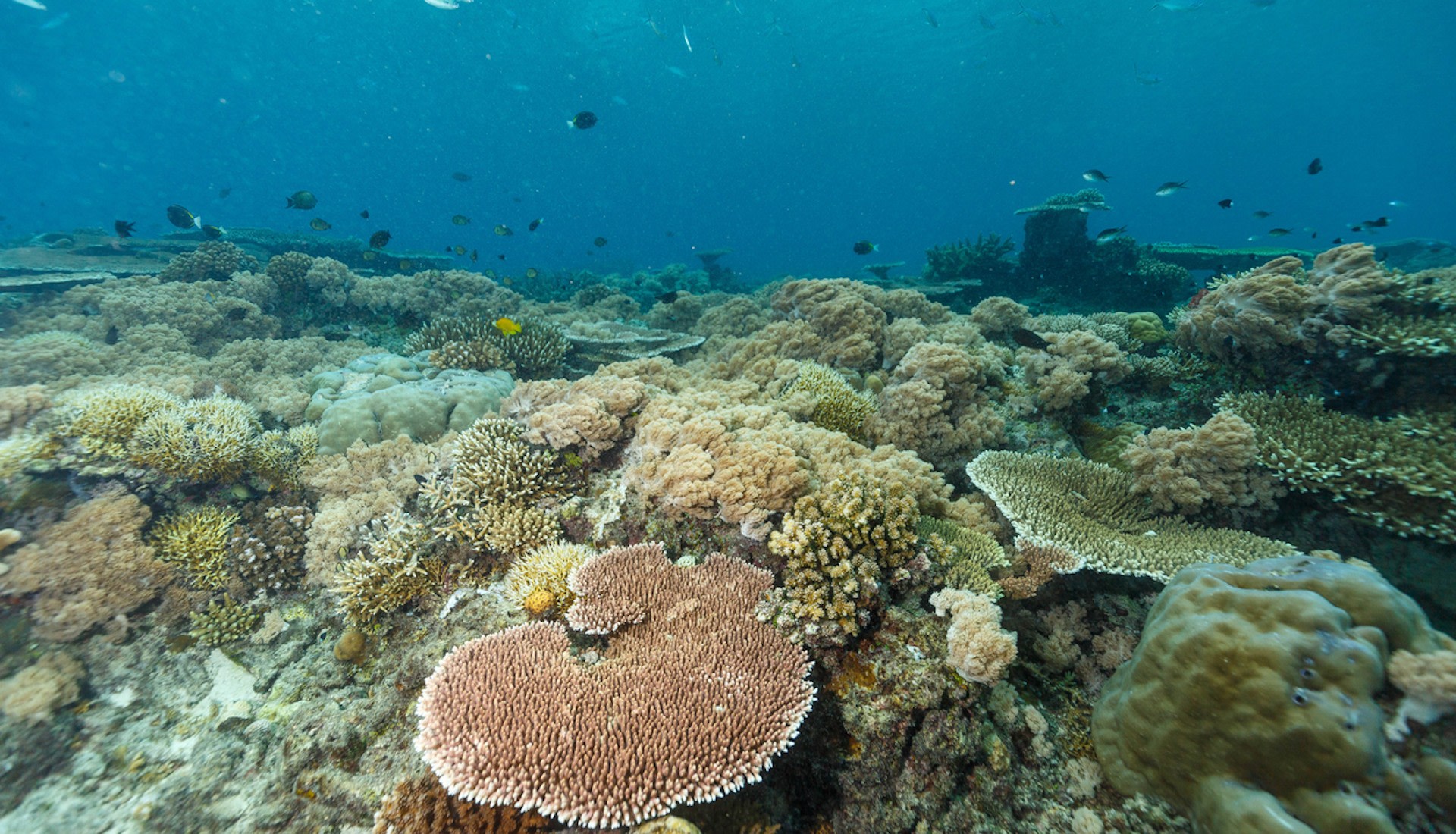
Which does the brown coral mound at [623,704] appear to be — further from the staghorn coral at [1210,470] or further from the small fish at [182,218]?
the small fish at [182,218]

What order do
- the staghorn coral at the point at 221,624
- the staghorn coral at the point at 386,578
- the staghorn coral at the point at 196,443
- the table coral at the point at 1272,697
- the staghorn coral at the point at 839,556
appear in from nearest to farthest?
1. the table coral at the point at 1272,697
2. the staghorn coral at the point at 839,556
3. the staghorn coral at the point at 386,578
4. the staghorn coral at the point at 221,624
5. the staghorn coral at the point at 196,443

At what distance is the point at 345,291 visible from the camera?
1229 cm

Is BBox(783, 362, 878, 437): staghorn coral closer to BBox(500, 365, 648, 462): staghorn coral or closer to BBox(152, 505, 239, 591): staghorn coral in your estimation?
BBox(500, 365, 648, 462): staghorn coral

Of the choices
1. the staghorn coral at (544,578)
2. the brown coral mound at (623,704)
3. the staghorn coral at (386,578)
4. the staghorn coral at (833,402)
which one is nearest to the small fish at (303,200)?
the staghorn coral at (386,578)

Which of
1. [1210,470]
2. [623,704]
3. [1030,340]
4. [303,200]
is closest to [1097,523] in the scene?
[1210,470]

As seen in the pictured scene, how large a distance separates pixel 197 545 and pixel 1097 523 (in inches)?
331

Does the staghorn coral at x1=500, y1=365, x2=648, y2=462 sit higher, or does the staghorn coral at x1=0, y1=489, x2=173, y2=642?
the staghorn coral at x1=500, y1=365, x2=648, y2=462

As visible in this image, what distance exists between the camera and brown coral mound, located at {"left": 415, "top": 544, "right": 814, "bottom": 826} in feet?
8.02

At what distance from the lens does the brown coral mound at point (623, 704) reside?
2.44m

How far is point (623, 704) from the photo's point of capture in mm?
2812

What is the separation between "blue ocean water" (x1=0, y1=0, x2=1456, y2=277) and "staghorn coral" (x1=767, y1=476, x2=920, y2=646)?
35665 mm

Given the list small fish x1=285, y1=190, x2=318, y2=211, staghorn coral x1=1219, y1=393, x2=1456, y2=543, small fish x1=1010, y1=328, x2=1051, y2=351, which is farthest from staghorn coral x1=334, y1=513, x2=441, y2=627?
small fish x1=285, y1=190, x2=318, y2=211

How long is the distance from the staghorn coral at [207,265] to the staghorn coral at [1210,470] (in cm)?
1806

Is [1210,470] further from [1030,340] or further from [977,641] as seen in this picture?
[977,641]
